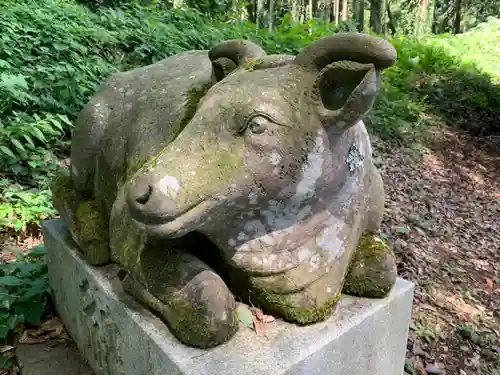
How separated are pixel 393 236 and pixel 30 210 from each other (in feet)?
10.5

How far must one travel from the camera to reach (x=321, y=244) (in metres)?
1.79

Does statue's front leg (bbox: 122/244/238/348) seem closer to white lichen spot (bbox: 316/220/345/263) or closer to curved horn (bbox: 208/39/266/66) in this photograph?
white lichen spot (bbox: 316/220/345/263)

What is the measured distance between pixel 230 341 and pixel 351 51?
1042mm

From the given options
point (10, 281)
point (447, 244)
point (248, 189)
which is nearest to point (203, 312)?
point (248, 189)

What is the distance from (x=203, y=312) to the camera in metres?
1.64

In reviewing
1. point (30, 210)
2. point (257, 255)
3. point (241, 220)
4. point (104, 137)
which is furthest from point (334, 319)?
point (30, 210)

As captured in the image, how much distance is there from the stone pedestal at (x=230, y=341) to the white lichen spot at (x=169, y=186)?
588 millimetres

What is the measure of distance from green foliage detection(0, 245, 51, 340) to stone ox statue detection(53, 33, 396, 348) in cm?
83

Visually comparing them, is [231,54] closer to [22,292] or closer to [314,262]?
[314,262]

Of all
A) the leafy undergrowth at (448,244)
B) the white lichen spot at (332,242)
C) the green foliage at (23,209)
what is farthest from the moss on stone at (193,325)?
the green foliage at (23,209)

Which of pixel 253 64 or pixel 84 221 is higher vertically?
pixel 253 64

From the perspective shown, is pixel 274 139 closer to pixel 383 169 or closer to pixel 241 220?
pixel 241 220

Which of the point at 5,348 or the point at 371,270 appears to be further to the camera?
the point at 5,348

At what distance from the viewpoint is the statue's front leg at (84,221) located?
7.45 feet
